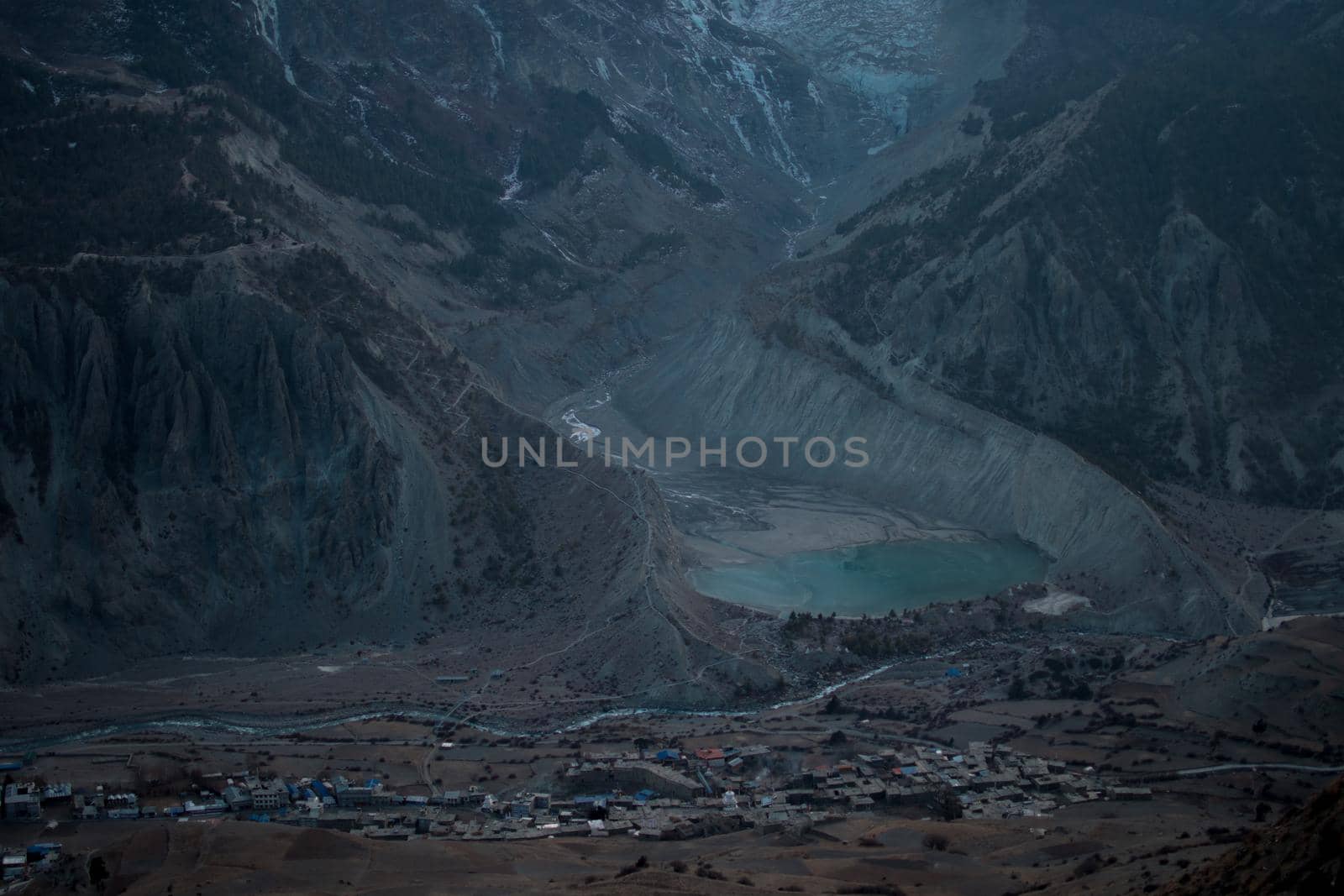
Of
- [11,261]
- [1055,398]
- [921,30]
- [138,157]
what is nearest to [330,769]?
[11,261]

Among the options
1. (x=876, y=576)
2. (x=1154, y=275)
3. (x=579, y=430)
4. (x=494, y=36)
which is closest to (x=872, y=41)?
(x=494, y=36)

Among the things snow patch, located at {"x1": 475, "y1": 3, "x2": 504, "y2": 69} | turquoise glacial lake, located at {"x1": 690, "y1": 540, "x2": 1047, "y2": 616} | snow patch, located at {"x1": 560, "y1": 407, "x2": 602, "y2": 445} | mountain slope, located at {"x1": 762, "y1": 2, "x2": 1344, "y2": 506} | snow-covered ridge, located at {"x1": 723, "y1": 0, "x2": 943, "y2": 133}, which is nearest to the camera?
turquoise glacial lake, located at {"x1": 690, "y1": 540, "x2": 1047, "y2": 616}

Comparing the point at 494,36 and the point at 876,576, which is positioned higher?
the point at 494,36

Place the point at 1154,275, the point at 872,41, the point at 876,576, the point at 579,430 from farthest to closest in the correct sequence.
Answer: the point at 872,41
the point at 579,430
the point at 1154,275
the point at 876,576

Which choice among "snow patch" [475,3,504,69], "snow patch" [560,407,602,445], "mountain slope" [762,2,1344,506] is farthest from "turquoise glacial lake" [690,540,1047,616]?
"snow patch" [475,3,504,69]

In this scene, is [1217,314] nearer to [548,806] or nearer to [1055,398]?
[1055,398]

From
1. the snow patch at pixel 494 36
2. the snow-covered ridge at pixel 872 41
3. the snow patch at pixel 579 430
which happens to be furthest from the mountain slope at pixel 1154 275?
the snow-covered ridge at pixel 872 41

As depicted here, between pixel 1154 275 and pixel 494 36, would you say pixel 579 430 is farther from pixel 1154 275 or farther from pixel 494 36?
pixel 494 36

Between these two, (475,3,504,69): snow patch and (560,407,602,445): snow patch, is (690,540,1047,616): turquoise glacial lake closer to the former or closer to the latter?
(560,407,602,445): snow patch
